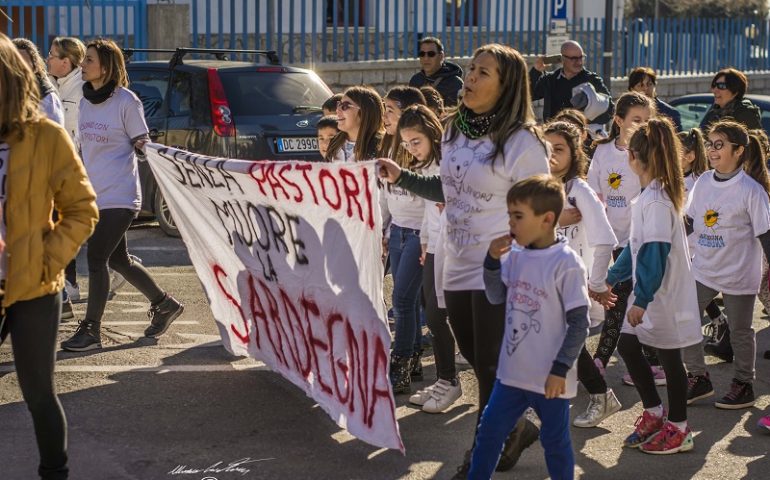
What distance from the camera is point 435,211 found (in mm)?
6375

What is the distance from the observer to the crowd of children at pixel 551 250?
4742 millimetres

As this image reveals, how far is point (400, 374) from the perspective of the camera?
6.68 meters

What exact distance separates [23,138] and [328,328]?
66.3 inches

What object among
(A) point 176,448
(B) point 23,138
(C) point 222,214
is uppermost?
(B) point 23,138

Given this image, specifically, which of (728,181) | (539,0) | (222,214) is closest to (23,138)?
(222,214)

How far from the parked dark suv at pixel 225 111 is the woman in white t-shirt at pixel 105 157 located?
4.53m

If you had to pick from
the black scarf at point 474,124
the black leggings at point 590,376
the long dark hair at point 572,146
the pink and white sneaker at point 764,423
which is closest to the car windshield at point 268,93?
the long dark hair at point 572,146

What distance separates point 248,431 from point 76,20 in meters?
11.7

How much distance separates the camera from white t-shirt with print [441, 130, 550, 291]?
508 cm

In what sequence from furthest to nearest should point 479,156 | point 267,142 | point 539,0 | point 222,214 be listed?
point 539,0
point 267,142
point 222,214
point 479,156

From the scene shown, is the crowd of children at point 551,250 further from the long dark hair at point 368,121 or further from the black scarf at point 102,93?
the black scarf at point 102,93

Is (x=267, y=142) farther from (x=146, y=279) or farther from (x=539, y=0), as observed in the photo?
(x=539, y=0)

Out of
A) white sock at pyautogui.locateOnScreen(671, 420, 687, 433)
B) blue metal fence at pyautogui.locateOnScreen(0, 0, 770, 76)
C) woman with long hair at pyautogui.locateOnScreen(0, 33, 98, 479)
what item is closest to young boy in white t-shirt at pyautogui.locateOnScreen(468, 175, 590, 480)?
white sock at pyautogui.locateOnScreen(671, 420, 687, 433)

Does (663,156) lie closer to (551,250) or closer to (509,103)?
(509,103)
